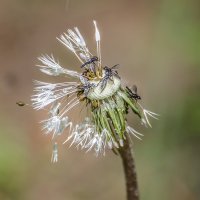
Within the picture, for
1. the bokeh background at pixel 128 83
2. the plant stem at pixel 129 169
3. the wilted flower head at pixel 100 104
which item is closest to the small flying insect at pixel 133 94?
the wilted flower head at pixel 100 104

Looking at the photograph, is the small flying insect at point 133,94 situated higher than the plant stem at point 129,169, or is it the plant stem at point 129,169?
the small flying insect at point 133,94

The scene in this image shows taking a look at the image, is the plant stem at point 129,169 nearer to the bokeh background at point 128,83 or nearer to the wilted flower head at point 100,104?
the wilted flower head at point 100,104

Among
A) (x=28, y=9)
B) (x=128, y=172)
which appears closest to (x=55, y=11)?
(x=28, y=9)

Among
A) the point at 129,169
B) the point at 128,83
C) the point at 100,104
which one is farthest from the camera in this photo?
the point at 128,83

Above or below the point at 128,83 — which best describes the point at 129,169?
below

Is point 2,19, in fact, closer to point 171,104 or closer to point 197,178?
point 171,104

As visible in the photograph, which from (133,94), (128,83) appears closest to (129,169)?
(133,94)

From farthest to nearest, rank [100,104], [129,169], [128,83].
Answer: [128,83] → [129,169] → [100,104]

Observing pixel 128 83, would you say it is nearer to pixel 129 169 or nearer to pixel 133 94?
pixel 129 169
